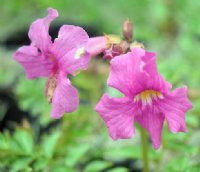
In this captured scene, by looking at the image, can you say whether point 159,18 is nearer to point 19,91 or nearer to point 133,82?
point 19,91

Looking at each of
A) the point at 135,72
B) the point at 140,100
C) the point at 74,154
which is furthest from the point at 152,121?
the point at 74,154

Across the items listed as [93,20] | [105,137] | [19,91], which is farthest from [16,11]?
[105,137]

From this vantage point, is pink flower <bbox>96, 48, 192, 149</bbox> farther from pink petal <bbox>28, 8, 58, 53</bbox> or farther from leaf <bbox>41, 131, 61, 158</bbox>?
leaf <bbox>41, 131, 61, 158</bbox>

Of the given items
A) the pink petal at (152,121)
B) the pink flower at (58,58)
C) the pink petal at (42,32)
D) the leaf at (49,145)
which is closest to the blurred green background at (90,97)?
the leaf at (49,145)

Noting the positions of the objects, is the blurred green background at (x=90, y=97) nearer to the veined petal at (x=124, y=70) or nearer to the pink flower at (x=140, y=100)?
the pink flower at (x=140, y=100)

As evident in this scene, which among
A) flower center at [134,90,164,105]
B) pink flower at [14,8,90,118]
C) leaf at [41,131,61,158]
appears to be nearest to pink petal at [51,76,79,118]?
pink flower at [14,8,90,118]

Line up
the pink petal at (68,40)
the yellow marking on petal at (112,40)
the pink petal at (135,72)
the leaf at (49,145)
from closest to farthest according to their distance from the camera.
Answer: the pink petal at (135,72) → the pink petal at (68,40) → the yellow marking on petal at (112,40) → the leaf at (49,145)
